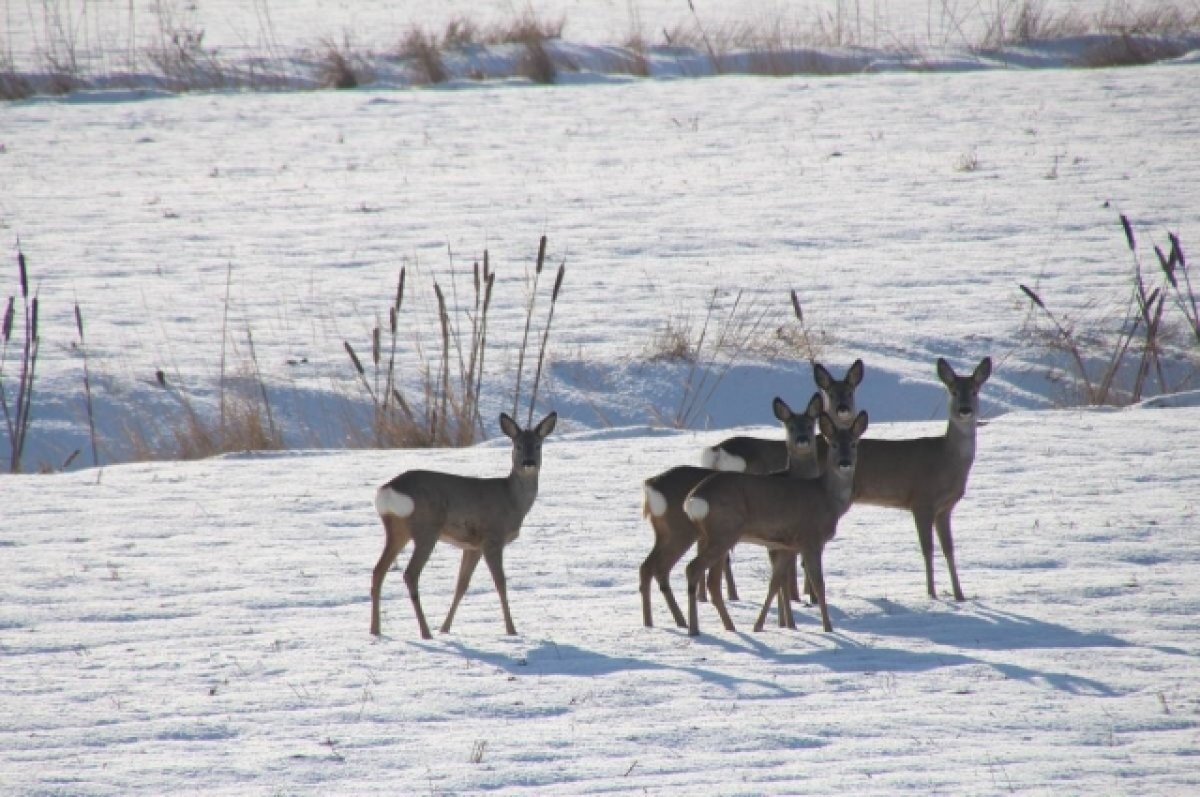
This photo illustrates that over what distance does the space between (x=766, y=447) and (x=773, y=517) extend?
1334 mm

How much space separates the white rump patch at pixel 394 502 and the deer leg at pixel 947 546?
9.72 ft

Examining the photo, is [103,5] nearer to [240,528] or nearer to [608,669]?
[240,528]

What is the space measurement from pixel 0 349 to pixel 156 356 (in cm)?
148

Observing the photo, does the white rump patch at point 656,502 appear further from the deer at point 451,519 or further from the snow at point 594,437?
the deer at point 451,519

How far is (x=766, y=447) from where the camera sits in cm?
891

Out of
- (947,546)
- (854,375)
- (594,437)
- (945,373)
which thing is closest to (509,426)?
(854,375)

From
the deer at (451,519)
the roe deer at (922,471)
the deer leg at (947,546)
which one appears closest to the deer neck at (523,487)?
the deer at (451,519)

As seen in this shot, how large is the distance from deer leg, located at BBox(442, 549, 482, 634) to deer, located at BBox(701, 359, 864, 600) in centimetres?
149

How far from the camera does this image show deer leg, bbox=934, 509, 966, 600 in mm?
7902

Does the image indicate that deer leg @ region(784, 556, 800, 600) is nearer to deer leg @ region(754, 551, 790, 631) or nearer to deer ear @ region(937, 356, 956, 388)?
deer leg @ region(754, 551, 790, 631)

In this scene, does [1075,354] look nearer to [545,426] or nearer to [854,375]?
[854,375]

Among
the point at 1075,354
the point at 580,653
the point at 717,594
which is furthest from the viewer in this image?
the point at 1075,354

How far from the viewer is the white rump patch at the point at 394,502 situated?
7.50m

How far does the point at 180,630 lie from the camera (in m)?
7.39
